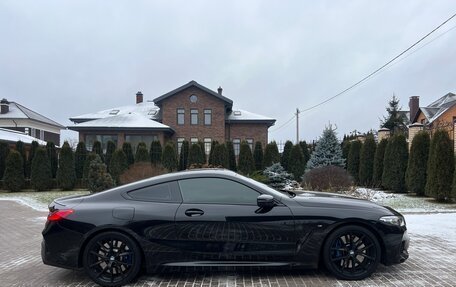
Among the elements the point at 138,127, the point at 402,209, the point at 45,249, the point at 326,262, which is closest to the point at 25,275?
the point at 45,249

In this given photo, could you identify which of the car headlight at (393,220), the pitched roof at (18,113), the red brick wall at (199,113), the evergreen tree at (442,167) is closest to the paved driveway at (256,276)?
the car headlight at (393,220)

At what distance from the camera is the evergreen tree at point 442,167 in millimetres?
12695

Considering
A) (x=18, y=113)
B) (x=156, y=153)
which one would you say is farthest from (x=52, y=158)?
(x=18, y=113)

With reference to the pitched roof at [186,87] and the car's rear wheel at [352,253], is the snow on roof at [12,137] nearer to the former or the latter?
the pitched roof at [186,87]

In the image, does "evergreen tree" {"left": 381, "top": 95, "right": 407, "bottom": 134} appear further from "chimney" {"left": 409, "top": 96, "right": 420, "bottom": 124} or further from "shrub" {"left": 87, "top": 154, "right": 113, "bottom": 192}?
"shrub" {"left": 87, "top": 154, "right": 113, "bottom": 192}

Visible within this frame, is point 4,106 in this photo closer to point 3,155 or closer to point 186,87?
point 186,87

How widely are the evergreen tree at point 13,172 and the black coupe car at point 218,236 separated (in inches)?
666

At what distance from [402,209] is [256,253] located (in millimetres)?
8305

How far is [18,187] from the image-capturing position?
64.0ft

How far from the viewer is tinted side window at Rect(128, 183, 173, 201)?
482 cm

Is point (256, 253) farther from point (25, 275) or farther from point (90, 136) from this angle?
point (90, 136)

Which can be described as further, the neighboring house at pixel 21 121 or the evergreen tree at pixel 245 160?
the neighboring house at pixel 21 121

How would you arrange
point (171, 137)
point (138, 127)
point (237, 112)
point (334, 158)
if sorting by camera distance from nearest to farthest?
point (334, 158) → point (138, 127) → point (171, 137) → point (237, 112)

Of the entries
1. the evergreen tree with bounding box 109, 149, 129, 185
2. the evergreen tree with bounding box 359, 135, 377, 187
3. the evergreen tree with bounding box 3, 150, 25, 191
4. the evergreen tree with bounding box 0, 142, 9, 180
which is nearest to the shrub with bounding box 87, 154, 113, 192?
the evergreen tree with bounding box 109, 149, 129, 185
